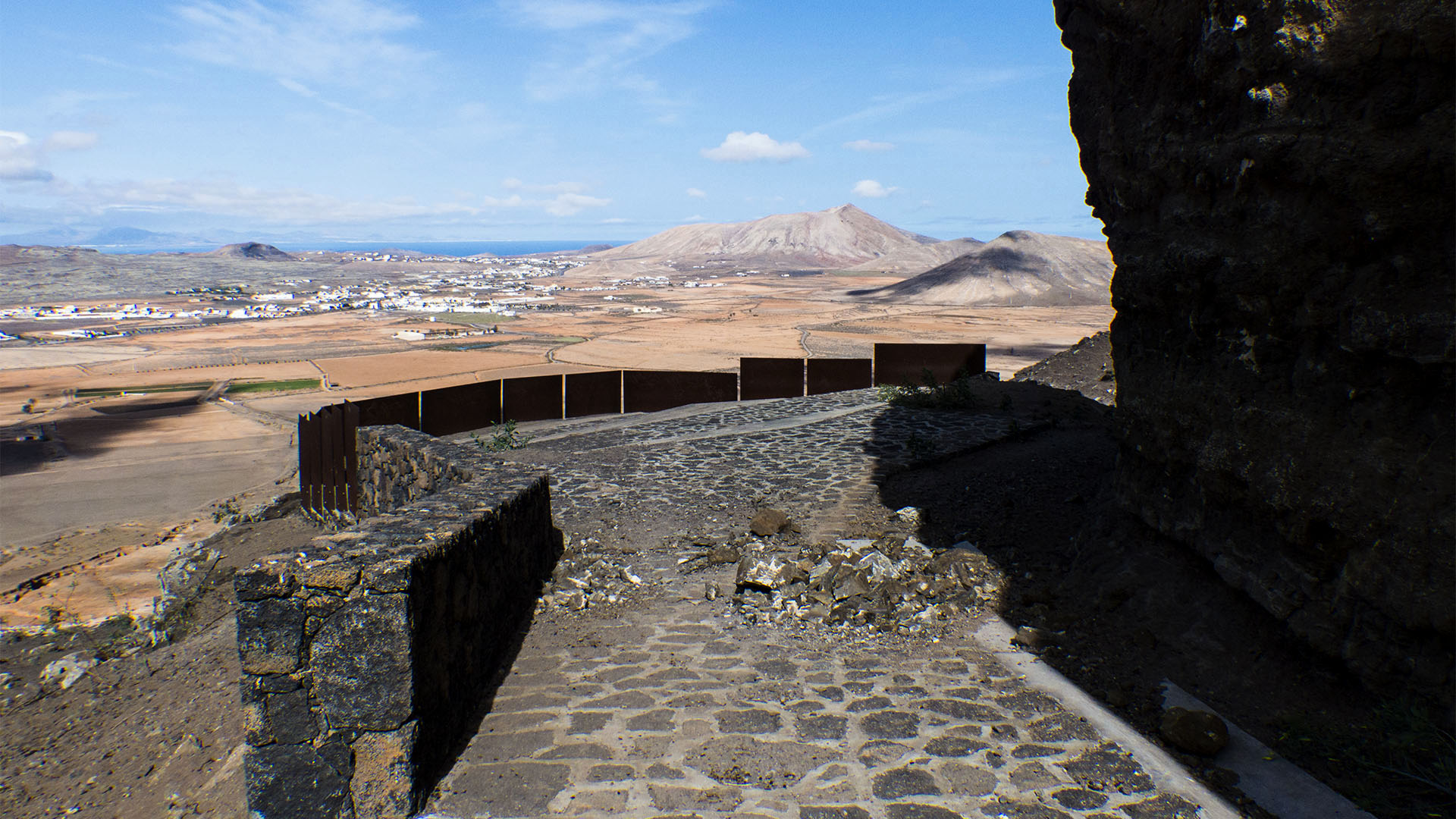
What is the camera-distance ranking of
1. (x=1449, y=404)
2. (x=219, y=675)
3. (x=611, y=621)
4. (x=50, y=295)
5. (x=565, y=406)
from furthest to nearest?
(x=50, y=295)
(x=565, y=406)
(x=219, y=675)
(x=611, y=621)
(x=1449, y=404)

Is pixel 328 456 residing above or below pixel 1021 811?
above

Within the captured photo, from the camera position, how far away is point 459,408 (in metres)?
17.2

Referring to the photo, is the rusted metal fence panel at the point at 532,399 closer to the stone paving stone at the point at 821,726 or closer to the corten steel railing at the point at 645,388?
the corten steel railing at the point at 645,388

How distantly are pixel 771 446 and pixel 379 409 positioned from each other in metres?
6.99

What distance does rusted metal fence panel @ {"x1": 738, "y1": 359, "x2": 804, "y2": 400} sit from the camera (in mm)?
20344

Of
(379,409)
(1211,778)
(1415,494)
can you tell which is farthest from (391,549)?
(379,409)

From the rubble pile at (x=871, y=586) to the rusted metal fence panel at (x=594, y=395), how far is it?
1220cm

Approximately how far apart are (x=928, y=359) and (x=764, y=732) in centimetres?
1625

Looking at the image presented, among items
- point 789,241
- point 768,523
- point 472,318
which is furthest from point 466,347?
point 789,241

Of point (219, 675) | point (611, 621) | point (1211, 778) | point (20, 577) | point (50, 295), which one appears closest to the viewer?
point (1211, 778)

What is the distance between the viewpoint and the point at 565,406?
19.0m

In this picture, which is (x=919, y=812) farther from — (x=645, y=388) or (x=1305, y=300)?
(x=645, y=388)

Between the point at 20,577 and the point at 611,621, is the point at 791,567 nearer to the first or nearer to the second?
the point at 611,621

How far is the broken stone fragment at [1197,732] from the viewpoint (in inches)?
170
